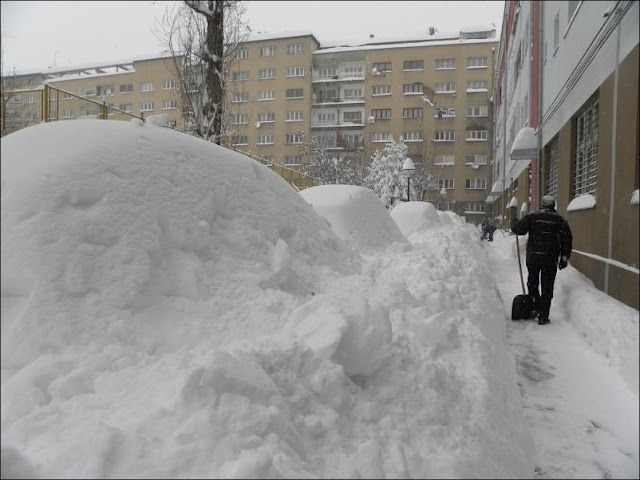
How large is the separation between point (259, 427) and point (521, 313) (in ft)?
16.9

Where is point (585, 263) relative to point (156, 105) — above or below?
below

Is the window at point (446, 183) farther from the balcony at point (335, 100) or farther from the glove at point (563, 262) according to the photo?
the glove at point (563, 262)

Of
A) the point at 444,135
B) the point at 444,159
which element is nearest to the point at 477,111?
the point at 444,135

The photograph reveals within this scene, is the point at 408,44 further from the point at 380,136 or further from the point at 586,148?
the point at 586,148

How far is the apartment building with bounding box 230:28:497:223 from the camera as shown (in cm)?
4875

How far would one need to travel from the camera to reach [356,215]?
21.0 ft

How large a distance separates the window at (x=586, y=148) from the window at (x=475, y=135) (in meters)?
41.8

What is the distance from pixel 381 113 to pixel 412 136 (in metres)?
3.90

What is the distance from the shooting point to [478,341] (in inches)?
148

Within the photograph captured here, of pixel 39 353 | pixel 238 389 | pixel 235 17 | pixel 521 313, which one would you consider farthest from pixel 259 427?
pixel 235 17

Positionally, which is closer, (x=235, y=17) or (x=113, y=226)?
(x=113, y=226)

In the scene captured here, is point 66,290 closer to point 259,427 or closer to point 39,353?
point 39,353

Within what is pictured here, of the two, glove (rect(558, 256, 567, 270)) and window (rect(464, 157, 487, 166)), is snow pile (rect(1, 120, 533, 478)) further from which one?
window (rect(464, 157, 487, 166))

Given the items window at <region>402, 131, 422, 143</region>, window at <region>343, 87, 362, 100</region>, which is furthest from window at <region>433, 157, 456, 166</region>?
window at <region>343, 87, 362, 100</region>
